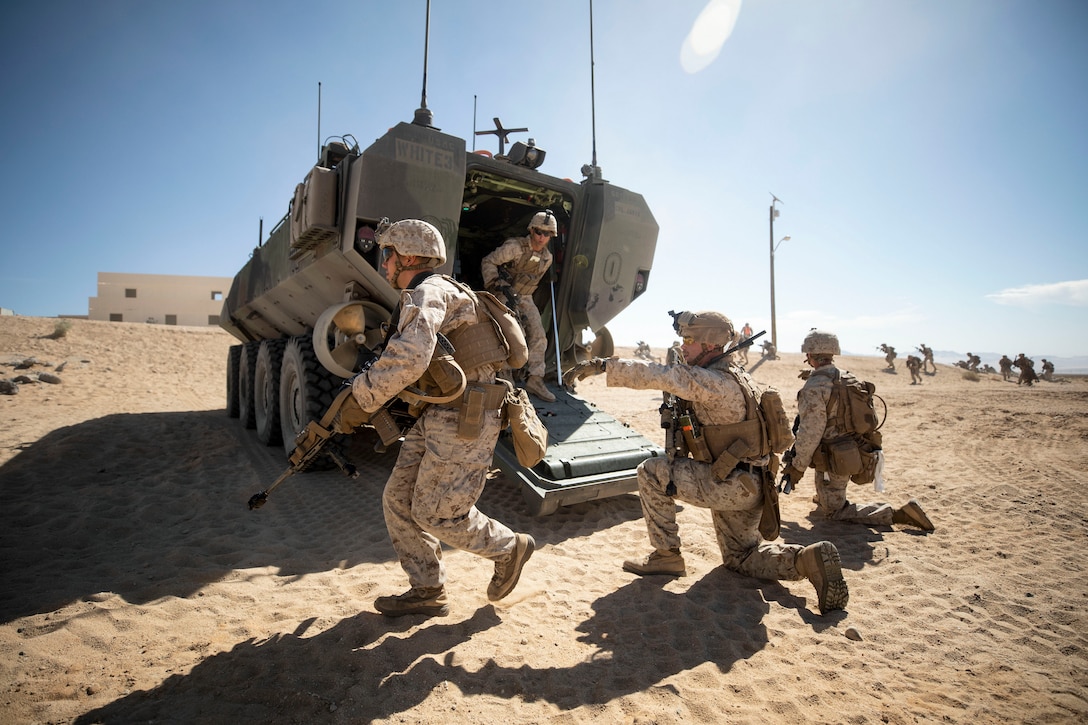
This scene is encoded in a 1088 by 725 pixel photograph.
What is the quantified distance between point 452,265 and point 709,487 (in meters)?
2.53

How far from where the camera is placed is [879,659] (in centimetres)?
207

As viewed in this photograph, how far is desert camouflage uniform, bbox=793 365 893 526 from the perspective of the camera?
3615 mm

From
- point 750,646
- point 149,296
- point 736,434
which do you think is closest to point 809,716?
point 750,646

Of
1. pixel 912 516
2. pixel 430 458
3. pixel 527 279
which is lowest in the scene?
pixel 912 516

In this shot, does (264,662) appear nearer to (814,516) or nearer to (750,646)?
(750,646)

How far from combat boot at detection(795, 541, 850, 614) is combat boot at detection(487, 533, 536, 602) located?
1255mm

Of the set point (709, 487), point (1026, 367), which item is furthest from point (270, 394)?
point (1026, 367)

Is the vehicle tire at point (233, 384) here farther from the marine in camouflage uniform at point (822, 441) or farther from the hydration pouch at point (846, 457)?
the hydration pouch at point (846, 457)

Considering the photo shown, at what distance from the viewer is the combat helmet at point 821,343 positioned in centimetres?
377

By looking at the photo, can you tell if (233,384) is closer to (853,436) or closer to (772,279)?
(853,436)

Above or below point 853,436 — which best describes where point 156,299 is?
above

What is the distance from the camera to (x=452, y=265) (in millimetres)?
4148

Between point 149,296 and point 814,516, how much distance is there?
106 feet

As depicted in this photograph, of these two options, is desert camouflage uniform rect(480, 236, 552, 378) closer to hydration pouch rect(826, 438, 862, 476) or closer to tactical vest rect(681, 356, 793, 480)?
tactical vest rect(681, 356, 793, 480)
